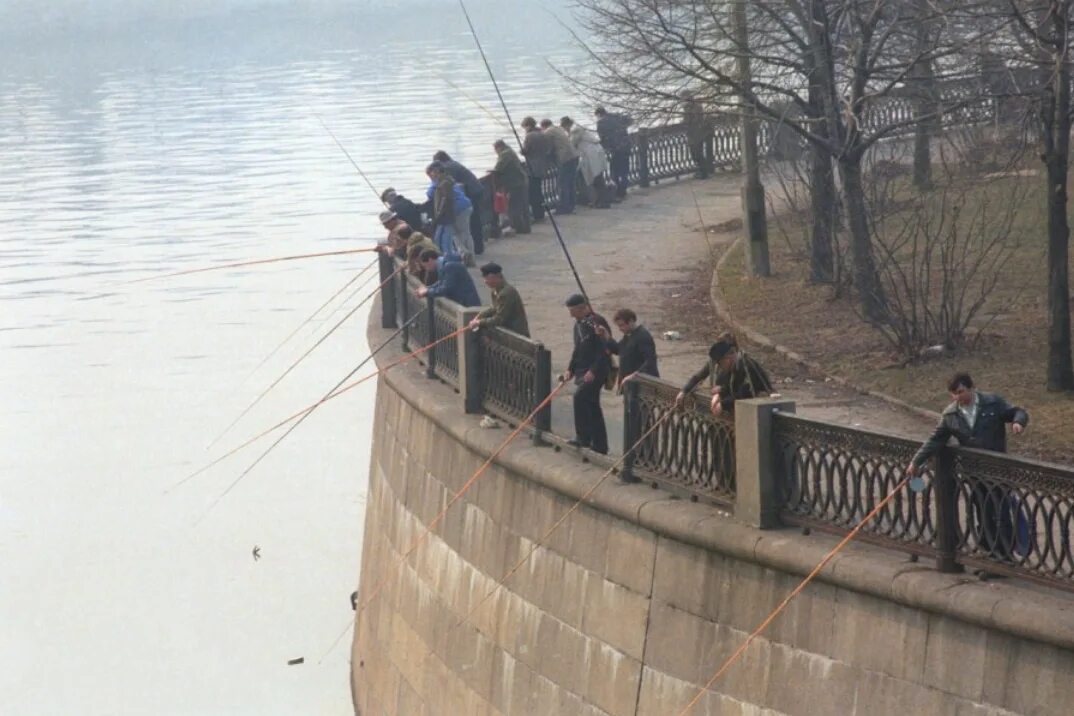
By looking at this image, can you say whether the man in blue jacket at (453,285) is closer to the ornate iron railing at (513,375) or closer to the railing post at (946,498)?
the ornate iron railing at (513,375)

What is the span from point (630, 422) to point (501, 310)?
236cm

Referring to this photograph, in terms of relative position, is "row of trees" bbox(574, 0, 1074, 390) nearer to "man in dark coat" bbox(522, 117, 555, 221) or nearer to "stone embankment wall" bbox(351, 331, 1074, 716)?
"man in dark coat" bbox(522, 117, 555, 221)

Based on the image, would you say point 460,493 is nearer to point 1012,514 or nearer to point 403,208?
point 1012,514

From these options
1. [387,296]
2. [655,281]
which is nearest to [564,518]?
[387,296]

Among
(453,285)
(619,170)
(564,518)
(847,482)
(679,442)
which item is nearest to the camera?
(847,482)

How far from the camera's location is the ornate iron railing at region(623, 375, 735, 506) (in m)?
10.5

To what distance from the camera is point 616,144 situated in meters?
27.7

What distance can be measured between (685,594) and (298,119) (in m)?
60.5

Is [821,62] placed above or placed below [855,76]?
above

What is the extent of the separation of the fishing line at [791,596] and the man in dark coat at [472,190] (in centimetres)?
1095

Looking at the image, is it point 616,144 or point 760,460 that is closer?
point 760,460

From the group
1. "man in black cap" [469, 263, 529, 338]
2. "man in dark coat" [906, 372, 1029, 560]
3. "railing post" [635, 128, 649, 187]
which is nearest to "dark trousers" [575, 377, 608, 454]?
"man in black cap" [469, 263, 529, 338]

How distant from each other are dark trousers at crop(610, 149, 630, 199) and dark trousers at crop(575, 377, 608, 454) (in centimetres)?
1577

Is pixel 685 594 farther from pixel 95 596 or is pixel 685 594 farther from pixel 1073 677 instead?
pixel 95 596
